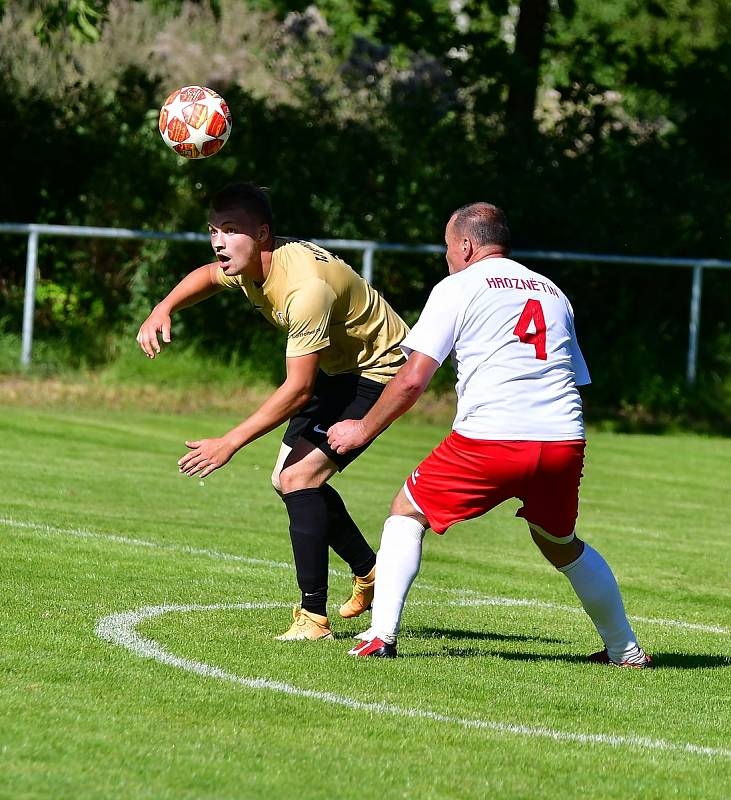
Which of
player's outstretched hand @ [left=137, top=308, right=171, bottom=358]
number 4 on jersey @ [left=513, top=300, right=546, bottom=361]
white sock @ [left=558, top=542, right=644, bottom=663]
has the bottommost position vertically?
white sock @ [left=558, top=542, right=644, bottom=663]

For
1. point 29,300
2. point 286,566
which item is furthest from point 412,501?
point 29,300

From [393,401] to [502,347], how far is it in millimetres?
517

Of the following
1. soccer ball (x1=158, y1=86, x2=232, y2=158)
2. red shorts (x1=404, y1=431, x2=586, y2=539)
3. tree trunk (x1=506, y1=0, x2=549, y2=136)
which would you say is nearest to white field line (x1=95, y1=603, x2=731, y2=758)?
red shorts (x1=404, y1=431, x2=586, y2=539)

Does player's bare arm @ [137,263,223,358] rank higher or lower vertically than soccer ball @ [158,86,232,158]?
lower

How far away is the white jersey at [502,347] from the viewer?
6152 mm

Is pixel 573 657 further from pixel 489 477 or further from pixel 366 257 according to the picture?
pixel 366 257

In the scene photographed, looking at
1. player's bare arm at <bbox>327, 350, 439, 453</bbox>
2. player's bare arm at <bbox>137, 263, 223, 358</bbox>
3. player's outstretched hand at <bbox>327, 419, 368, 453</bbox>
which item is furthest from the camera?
player's bare arm at <bbox>137, 263, 223, 358</bbox>

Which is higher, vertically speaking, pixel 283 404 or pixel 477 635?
pixel 283 404

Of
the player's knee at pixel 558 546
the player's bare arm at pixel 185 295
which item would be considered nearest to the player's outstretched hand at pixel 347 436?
the player's knee at pixel 558 546

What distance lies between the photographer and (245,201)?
6.73 metres

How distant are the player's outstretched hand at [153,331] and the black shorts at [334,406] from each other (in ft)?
2.51

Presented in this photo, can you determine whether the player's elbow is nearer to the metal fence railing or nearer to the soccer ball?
the soccer ball

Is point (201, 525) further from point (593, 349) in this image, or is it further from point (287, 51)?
point (287, 51)

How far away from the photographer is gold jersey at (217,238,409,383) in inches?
260
